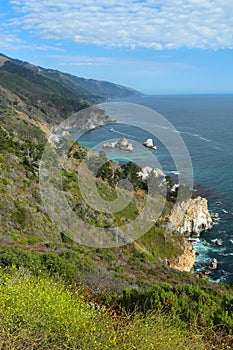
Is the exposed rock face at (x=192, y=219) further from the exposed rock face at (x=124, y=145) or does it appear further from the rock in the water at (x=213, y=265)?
the exposed rock face at (x=124, y=145)

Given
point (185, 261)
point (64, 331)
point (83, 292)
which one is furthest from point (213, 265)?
point (64, 331)

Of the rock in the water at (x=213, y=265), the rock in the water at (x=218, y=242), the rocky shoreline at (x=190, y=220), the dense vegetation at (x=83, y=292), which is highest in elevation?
the dense vegetation at (x=83, y=292)

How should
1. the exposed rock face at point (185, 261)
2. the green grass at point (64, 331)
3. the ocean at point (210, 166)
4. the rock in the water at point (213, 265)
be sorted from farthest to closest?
the ocean at point (210, 166), the rock in the water at point (213, 265), the exposed rock face at point (185, 261), the green grass at point (64, 331)

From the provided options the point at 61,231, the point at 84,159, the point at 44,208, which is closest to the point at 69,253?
the point at 61,231

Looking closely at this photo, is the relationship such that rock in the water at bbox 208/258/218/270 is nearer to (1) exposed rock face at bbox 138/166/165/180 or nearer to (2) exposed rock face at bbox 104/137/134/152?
(1) exposed rock face at bbox 138/166/165/180

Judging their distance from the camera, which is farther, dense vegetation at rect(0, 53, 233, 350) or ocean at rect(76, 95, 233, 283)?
ocean at rect(76, 95, 233, 283)

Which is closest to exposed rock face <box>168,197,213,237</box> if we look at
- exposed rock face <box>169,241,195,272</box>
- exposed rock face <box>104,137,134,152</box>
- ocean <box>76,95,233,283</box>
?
ocean <box>76,95,233,283</box>

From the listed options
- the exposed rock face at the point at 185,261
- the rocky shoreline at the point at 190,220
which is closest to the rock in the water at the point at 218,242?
the rocky shoreline at the point at 190,220
